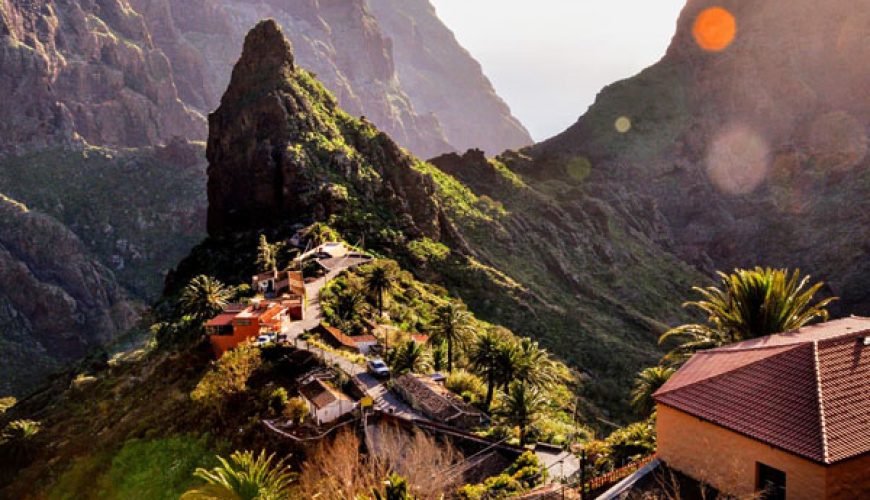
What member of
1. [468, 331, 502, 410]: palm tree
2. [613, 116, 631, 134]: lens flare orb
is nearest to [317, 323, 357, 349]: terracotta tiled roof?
[468, 331, 502, 410]: palm tree

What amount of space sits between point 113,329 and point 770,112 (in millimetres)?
178834

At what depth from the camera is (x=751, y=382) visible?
20031 mm

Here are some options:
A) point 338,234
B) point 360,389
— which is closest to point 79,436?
point 360,389

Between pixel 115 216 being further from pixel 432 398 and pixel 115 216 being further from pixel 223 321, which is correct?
pixel 432 398

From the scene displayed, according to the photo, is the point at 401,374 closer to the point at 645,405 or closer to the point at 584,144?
the point at 645,405

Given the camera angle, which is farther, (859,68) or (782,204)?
(859,68)

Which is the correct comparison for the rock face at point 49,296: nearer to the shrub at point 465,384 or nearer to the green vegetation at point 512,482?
the shrub at point 465,384

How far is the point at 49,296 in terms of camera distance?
522 feet

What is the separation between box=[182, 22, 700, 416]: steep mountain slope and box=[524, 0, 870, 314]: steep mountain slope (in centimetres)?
3332

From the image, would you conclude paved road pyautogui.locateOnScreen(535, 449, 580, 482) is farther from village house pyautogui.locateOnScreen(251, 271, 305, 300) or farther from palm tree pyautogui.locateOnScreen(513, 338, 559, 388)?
village house pyautogui.locateOnScreen(251, 271, 305, 300)

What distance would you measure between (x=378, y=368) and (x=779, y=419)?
29351 mm

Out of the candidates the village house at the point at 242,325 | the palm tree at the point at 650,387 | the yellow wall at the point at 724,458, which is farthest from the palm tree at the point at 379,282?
the yellow wall at the point at 724,458

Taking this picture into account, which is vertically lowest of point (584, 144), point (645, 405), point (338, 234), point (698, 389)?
point (645, 405)

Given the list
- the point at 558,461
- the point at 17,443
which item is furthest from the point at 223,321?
the point at 558,461
